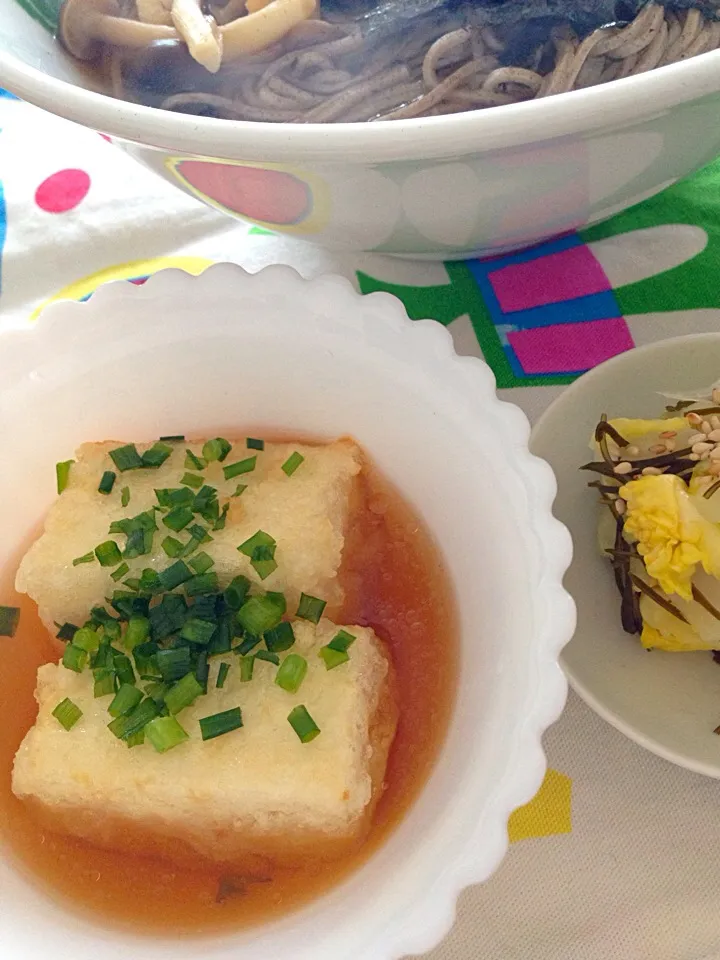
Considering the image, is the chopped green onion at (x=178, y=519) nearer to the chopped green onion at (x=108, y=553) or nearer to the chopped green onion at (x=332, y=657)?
the chopped green onion at (x=108, y=553)

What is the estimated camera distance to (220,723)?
944 mm

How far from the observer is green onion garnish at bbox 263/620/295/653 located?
1.01m

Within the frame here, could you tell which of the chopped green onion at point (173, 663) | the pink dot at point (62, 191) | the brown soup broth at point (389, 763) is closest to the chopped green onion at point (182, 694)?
the chopped green onion at point (173, 663)

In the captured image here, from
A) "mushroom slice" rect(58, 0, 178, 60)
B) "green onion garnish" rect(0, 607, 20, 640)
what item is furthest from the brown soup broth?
"mushroom slice" rect(58, 0, 178, 60)

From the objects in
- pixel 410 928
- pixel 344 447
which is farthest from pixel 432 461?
pixel 410 928

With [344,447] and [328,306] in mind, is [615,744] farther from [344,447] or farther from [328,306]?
[328,306]

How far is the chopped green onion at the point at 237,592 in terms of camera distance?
1.04 meters

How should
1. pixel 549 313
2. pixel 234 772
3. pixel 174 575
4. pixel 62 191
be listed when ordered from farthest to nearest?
pixel 62 191 → pixel 549 313 → pixel 174 575 → pixel 234 772

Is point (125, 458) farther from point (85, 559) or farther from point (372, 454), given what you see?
point (372, 454)

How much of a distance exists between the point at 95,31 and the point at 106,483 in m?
0.60

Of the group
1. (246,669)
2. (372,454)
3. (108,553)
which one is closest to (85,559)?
(108,553)

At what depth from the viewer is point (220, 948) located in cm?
88

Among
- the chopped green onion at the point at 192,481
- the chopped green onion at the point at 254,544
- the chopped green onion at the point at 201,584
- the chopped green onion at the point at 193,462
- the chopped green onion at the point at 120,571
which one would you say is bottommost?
the chopped green onion at the point at 201,584

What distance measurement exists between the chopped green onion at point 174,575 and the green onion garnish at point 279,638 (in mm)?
122
